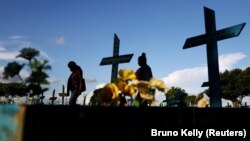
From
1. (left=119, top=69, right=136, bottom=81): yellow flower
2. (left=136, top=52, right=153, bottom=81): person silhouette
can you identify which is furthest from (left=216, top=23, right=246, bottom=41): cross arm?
(left=119, top=69, right=136, bottom=81): yellow flower

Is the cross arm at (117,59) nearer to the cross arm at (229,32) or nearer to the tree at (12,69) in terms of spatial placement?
the cross arm at (229,32)

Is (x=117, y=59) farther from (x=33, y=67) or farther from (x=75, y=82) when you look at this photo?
(x=33, y=67)

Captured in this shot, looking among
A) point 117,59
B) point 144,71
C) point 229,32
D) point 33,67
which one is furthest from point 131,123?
point 117,59

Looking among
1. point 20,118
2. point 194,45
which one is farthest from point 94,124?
point 194,45

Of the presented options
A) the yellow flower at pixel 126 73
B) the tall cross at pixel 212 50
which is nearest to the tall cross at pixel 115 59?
the tall cross at pixel 212 50

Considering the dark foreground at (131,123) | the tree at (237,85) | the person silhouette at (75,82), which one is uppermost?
the tree at (237,85)

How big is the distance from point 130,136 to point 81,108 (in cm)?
31

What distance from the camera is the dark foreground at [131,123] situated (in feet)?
4.67

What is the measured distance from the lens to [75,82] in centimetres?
775

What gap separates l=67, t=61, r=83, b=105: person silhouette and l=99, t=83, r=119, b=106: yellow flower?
6150 mm

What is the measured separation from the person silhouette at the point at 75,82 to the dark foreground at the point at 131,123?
6.06 m

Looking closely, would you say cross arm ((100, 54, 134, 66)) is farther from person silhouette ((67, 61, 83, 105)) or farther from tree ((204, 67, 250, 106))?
tree ((204, 67, 250, 106))

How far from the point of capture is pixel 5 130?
A: 1396 mm

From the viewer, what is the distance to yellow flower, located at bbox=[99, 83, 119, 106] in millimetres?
1592
